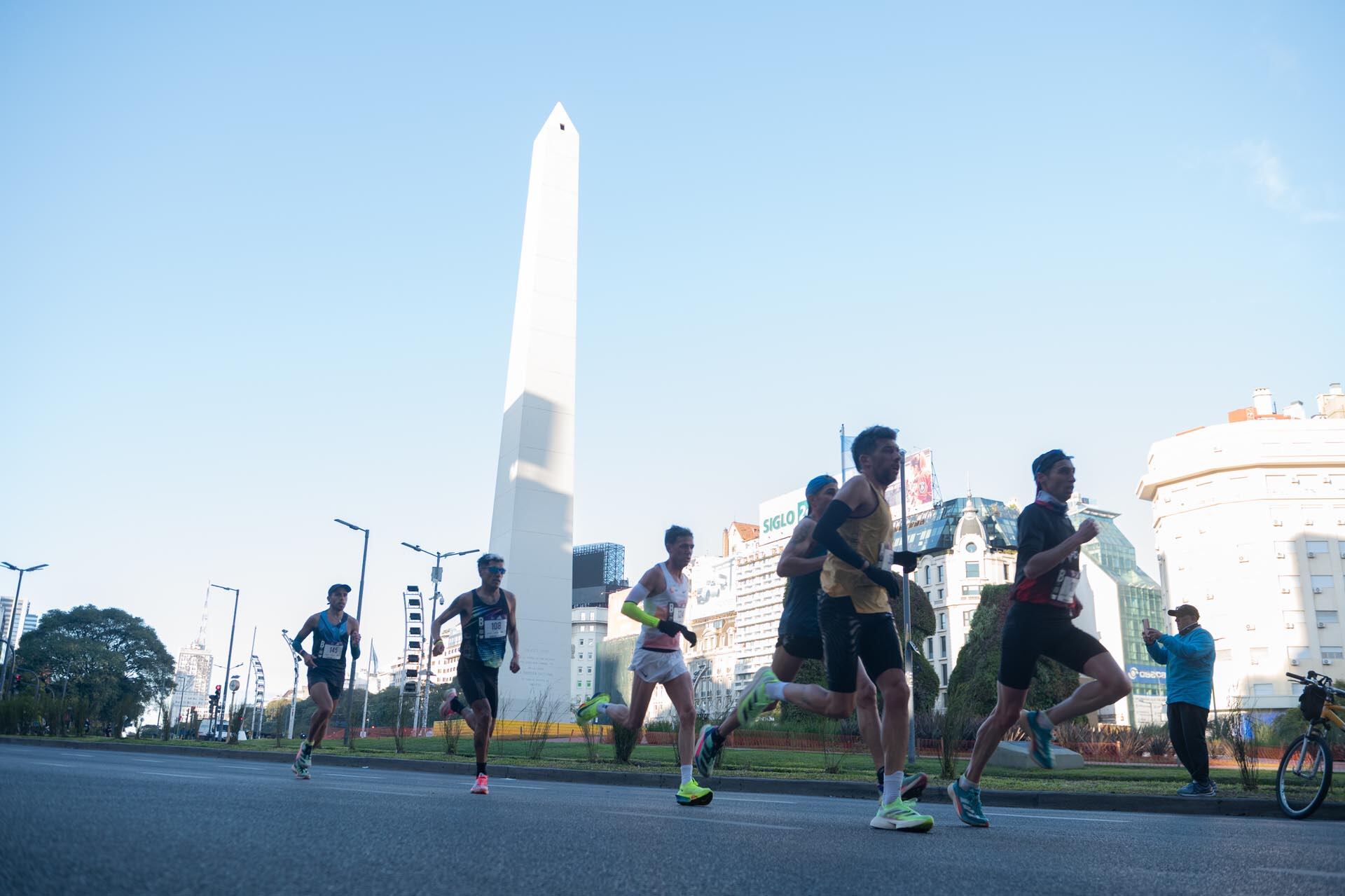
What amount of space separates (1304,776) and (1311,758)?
14 centimetres

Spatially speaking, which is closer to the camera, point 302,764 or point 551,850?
point 551,850

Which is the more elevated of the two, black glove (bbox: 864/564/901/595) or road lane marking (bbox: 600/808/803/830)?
black glove (bbox: 864/564/901/595)

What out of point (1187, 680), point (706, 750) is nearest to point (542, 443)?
point (1187, 680)

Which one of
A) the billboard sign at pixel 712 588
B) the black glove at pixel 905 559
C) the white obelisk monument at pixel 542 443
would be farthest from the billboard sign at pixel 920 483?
the black glove at pixel 905 559

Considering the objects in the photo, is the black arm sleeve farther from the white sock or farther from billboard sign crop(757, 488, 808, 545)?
billboard sign crop(757, 488, 808, 545)

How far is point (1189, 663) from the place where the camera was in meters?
10.1

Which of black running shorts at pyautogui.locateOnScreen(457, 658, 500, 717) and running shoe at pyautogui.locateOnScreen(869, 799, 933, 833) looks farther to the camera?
black running shorts at pyautogui.locateOnScreen(457, 658, 500, 717)

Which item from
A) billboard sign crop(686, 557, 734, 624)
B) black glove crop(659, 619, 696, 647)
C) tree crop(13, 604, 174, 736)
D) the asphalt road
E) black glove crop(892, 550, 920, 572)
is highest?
billboard sign crop(686, 557, 734, 624)

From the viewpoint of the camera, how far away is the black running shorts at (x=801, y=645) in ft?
25.2

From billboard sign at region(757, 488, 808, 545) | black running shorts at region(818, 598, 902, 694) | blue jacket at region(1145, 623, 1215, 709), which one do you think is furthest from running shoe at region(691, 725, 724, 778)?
billboard sign at region(757, 488, 808, 545)

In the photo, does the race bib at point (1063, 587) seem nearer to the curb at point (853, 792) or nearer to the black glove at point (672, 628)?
the black glove at point (672, 628)

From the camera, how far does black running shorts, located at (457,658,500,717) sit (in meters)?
9.24

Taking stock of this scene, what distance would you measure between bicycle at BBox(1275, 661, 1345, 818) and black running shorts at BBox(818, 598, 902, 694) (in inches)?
149

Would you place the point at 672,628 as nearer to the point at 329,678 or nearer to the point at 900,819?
the point at 900,819
